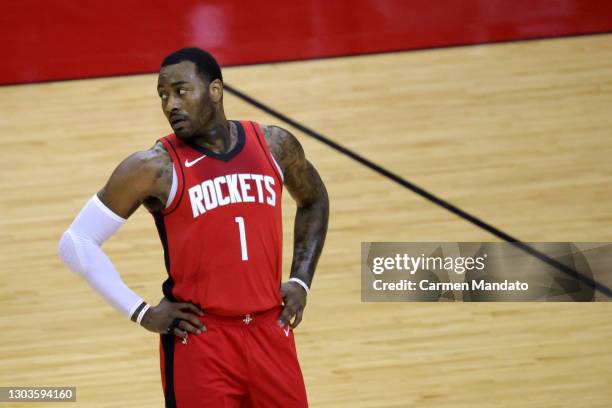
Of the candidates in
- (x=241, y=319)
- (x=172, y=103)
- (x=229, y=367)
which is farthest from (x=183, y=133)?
(x=229, y=367)

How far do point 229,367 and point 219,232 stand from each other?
1.40ft

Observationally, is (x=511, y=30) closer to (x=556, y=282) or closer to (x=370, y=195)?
(x=370, y=195)

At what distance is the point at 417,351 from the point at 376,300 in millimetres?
526

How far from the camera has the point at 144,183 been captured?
144 inches

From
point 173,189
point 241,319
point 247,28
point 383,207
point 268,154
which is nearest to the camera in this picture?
point 173,189

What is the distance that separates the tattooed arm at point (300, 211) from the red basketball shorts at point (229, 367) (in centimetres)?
13

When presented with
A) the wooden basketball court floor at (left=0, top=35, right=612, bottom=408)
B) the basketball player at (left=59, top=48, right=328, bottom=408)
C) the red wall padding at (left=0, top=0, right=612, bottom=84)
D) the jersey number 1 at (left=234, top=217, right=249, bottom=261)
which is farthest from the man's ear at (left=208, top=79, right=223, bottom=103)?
the red wall padding at (left=0, top=0, right=612, bottom=84)

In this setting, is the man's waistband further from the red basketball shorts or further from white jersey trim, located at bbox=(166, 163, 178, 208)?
white jersey trim, located at bbox=(166, 163, 178, 208)

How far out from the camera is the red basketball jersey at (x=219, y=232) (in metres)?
3.67

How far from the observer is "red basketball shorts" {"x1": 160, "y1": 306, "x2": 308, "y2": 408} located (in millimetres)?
3697

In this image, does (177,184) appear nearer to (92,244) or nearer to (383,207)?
(92,244)

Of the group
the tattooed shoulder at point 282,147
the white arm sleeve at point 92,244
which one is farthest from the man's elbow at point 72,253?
the tattooed shoulder at point 282,147

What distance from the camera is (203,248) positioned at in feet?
12.0

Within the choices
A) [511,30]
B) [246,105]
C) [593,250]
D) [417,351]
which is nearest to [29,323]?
[417,351]
